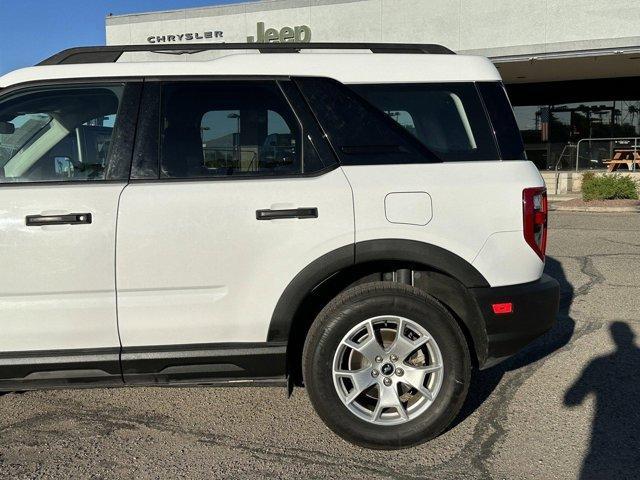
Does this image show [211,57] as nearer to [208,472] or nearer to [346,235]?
[346,235]

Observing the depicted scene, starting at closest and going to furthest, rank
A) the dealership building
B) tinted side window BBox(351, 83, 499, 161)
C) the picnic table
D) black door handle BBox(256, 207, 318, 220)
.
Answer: black door handle BBox(256, 207, 318, 220)
tinted side window BBox(351, 83, 499, 161)
the dealership building
the picnic table

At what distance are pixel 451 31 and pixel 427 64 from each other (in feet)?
54.5

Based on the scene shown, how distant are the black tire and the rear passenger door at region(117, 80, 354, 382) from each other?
30cm

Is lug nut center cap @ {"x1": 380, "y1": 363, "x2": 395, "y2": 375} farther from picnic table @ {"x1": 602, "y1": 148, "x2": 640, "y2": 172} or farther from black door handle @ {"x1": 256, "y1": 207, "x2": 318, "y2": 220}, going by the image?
picnic table @ {"x1": 602, "y1": 148, "x2": 640, "y2": 172}

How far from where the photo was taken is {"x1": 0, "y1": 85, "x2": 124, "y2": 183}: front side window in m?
2.95

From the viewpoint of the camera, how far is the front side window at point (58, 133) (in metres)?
2.95

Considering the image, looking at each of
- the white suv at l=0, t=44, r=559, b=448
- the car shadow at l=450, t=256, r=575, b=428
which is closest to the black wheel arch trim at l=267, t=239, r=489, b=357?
the white suv at l=0, t=44, r=559, b=448

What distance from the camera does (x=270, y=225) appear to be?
2.89m

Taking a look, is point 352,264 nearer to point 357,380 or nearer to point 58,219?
point 357,380

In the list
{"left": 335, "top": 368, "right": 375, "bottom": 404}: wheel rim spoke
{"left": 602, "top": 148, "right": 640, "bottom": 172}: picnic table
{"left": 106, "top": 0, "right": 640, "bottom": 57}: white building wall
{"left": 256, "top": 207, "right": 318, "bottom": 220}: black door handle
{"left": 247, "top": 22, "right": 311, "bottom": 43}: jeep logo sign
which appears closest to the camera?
{"left": 256, "top": 207, "right": 318, "bottom": 220}: black door handle

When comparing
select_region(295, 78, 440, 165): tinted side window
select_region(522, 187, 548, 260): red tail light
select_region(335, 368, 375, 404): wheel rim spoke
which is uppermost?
select_region(295, 78, 440, 165): tinted side window

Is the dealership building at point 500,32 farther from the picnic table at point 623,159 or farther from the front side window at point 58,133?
the front side window at point 58,133

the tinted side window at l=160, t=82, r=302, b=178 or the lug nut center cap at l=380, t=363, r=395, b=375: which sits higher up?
the tinted side window at l=160, t=82, r=302, b=178

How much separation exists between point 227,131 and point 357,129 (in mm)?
703
